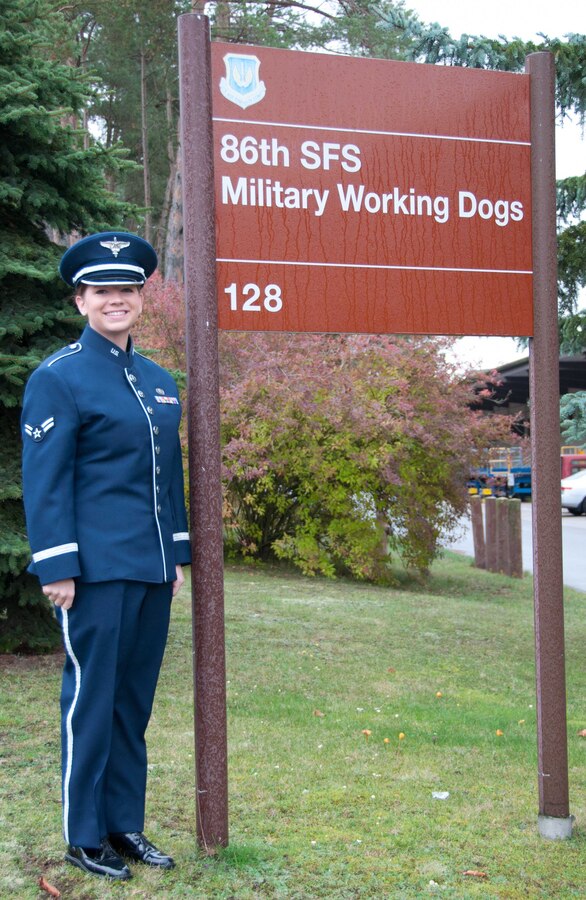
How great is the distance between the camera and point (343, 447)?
1355cm

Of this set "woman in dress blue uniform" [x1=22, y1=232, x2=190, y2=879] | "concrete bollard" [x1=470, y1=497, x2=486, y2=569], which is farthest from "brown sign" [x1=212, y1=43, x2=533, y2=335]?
"concrete bollard" [x1=470, y1=497, x2=486, y2=569]

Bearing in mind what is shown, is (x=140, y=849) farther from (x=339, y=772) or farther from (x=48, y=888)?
(x=339, y=772)

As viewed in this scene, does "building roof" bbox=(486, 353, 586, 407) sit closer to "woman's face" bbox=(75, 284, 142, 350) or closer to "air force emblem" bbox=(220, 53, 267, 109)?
"air force emblem" bbox=(220, 53, 267, 109)

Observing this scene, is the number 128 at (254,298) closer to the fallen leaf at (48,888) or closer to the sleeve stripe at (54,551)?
the sleeve stripe at (54,551)

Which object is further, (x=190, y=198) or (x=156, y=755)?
(x=156, y=755)

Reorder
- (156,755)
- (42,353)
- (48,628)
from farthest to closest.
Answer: (48,628) → (42,353) → (156,755)

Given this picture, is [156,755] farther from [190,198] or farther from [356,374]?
[356,374]

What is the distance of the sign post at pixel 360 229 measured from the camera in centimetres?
367

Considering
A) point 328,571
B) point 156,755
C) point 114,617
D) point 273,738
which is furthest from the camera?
point 328,571

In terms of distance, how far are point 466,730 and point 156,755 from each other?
177cm

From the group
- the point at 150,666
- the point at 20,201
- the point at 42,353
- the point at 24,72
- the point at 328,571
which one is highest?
the point at 24,72

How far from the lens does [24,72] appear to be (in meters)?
6.65

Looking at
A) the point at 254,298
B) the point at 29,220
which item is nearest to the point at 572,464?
the point at 29,220

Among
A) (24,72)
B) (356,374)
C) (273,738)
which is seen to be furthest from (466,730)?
(356,374)
